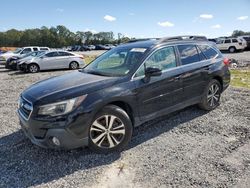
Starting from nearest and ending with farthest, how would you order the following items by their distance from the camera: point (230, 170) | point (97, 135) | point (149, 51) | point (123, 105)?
point (230, 170), point (97, 135), point (123, 105), point (149, 51)

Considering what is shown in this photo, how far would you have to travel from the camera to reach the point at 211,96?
250 inches

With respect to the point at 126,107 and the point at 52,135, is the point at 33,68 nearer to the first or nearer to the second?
the point at 126,107

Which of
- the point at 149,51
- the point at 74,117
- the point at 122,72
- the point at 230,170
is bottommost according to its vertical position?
the point at 230,170

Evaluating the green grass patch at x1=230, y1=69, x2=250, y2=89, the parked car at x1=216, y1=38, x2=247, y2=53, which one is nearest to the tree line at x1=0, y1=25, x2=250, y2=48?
the parked car at x1=216, y1=38, x2=247, y2=53

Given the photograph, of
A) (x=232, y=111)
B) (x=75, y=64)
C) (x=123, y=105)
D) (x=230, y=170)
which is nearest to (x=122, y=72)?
(x=123, y=105)

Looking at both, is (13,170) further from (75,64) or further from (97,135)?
(75,64)

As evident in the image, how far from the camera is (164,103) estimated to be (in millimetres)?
5145

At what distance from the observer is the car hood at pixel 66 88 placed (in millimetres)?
4098

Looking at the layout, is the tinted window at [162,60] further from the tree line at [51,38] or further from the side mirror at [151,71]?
the tree line at [51,38]

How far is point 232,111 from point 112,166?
3.61 m

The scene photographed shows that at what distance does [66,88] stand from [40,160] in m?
1.17

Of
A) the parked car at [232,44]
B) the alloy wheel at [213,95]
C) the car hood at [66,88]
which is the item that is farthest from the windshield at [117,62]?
the parked car at [232,44]

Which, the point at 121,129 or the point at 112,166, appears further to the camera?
the point at 121,129

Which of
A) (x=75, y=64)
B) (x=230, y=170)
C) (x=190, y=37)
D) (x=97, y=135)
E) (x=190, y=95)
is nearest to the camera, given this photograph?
(x=230, y=170)
